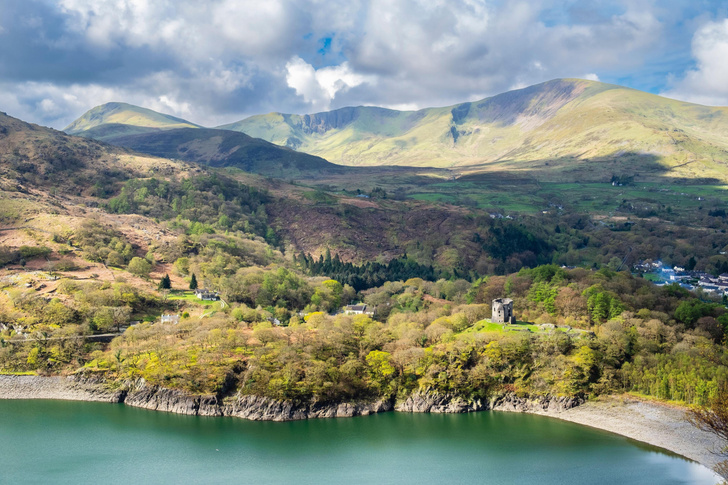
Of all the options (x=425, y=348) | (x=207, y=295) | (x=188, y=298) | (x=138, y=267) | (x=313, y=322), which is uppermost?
(x=138, y=267)

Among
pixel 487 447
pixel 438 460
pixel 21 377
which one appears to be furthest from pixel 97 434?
pixel 487 447

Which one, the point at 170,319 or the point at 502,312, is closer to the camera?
the point at 502,312

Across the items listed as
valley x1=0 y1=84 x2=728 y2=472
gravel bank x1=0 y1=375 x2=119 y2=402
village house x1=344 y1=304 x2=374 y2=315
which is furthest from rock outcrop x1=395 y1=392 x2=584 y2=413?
gravel bank x1=0 y1=375 x2=119 y2=402

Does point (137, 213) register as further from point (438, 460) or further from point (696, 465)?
point (696, 465)

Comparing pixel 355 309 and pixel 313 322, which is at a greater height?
pixel 355 309

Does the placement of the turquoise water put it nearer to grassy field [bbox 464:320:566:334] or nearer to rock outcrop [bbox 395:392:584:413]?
rock outcrop [bbox 395:392:584:413]

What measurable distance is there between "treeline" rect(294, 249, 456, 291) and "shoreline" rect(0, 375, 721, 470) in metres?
50.1

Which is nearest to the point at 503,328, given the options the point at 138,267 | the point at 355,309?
the point at 355,309

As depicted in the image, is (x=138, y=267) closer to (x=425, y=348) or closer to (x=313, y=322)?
(x=313, y=322)

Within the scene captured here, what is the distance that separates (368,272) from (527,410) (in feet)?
197

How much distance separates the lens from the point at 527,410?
7294cm

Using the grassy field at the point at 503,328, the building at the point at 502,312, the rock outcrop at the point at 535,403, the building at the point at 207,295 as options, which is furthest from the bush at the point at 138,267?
the rock outcrop at the point at 535,403

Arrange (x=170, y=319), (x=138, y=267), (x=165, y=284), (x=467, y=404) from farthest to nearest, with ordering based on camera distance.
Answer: (x=138, y=267)
(x=165, y=284)
(x=170, y=319)
(x=467, y=404)

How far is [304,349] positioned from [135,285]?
3876 cm
